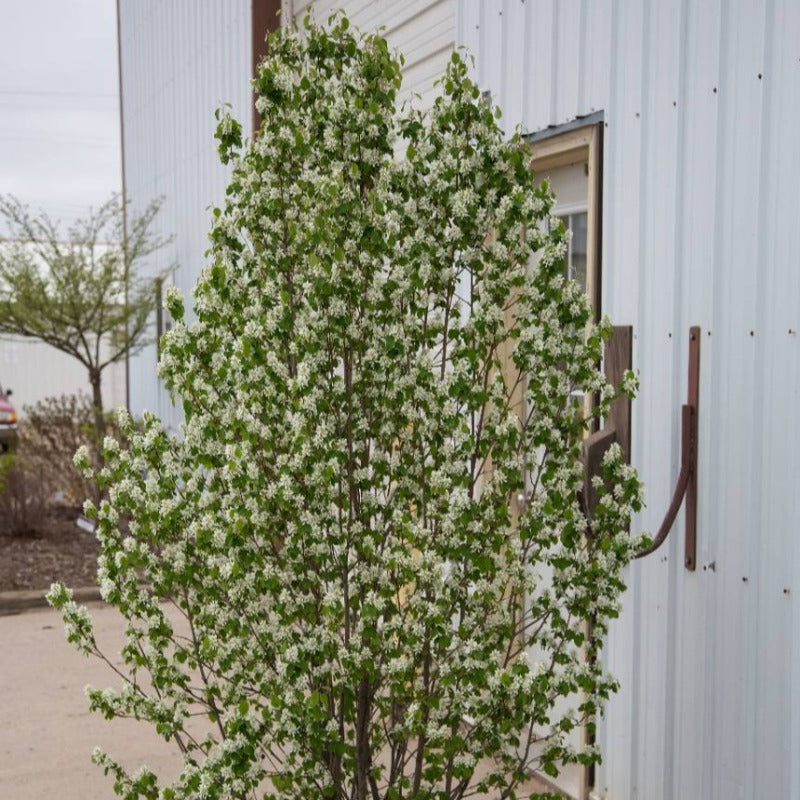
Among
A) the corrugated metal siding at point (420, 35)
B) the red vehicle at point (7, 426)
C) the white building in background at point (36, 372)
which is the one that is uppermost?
the corrugated metal siding at point (420, 35)

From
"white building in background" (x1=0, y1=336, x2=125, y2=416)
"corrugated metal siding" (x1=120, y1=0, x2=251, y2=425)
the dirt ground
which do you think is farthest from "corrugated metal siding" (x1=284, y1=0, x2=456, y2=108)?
"white building in background" (x1=0, y1=336, x2=125, y2=416)

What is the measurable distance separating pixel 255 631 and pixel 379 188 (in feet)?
4.76

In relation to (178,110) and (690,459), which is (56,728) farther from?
(178,110)

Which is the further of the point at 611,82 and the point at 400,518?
the point at 611,82

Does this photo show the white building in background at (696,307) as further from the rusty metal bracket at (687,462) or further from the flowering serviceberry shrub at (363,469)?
the flowering serviceberry shrub at (363,469)

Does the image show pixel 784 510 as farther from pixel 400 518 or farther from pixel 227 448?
pixel 227 448

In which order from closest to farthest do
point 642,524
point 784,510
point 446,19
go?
1. point 784,510
2. point 642,524
3. point 446,19

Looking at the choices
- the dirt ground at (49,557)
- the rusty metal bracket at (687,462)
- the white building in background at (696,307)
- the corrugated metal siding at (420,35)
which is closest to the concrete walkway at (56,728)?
the dirt ground at (49,557)

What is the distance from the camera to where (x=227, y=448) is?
11.5ft

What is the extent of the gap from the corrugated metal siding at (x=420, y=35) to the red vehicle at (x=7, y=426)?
11.3 meters

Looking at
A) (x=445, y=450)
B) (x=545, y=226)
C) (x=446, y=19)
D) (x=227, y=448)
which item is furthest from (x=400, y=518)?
(x=446, y=19)

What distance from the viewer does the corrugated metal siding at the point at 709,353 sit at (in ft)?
11.1

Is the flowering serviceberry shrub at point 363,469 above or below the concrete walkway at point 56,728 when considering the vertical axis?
above

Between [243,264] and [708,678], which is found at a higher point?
[243,264]
